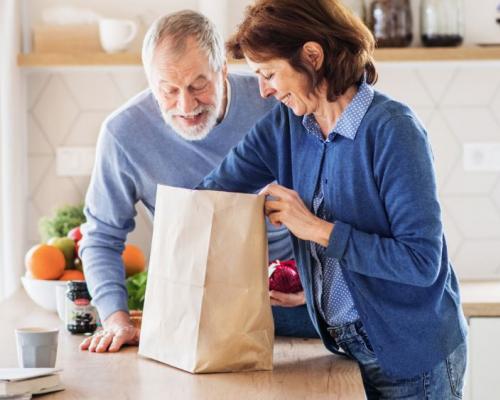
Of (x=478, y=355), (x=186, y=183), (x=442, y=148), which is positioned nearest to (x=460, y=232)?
(x=442, y=148)

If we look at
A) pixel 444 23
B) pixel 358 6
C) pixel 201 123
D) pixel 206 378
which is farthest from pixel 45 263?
pixel 444 23

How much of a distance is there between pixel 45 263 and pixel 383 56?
118 centimetres

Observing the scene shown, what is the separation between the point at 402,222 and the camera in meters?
1.61

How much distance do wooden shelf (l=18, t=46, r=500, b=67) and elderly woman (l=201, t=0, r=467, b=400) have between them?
1219mm

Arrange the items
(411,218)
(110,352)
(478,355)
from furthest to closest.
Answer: (478,355)
(110,352)
(411,218)

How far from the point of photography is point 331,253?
1647mm

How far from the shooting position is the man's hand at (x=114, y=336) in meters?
1.95

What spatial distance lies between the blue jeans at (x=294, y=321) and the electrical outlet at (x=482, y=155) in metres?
1.31

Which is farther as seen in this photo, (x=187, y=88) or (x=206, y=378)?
(x=187, y=88)

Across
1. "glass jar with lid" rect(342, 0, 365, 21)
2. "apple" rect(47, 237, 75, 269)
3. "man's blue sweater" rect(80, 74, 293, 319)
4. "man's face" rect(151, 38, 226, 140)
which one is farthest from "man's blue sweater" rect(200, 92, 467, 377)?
"glass jar with lid" rect(342, 0, 365, 21)

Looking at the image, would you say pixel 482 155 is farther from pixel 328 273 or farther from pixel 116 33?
pixel 328 273

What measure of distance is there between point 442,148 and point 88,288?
1.46 m

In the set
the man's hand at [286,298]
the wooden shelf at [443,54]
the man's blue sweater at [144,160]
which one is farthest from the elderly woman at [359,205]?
the wooden shelf at [443,54]

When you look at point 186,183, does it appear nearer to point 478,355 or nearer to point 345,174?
point 345,174
